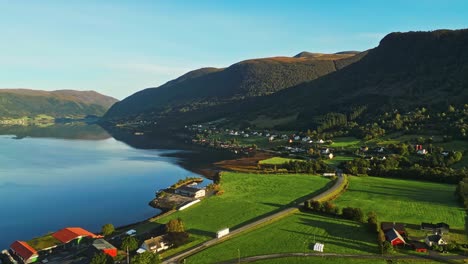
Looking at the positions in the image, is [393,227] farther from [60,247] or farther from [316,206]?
[60,247]

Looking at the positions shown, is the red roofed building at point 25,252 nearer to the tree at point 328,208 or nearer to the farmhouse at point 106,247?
the farmhouse at point 106,247

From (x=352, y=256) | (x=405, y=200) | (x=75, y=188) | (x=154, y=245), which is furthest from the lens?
(x=75, y=188)

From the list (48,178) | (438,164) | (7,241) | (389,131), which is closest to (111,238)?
(7,241)

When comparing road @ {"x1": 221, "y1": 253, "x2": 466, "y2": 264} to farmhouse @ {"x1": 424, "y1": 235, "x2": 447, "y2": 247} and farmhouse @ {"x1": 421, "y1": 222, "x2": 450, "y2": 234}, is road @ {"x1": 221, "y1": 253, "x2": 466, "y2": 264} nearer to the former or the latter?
farmhouse @ {"x1": 424, "y1": 235, "x2": 447, "y2": 247}

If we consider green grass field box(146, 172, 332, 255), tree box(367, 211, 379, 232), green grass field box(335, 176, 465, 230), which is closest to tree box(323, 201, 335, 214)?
green grass field box(335, 176, 465, 230)

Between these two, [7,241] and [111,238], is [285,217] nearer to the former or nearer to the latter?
[111,238]

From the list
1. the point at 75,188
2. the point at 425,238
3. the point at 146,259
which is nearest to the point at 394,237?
the point at 425,238
